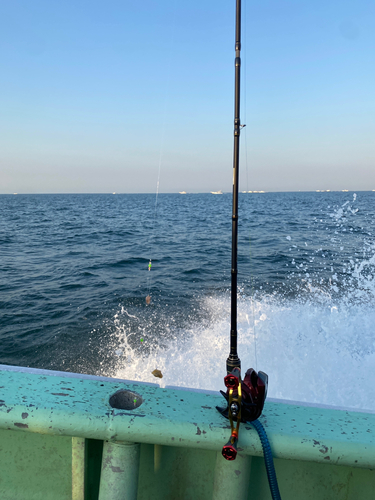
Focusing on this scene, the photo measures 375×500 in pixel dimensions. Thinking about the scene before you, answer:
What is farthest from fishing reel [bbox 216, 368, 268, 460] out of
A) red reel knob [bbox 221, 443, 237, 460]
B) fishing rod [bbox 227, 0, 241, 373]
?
fishing rod [bbox 227, 0, 241, 373]

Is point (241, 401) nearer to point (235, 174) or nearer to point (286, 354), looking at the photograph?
point (235, 174)

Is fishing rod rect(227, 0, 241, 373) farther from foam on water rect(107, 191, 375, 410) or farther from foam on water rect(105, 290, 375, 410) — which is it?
foam on water rect(107, 191, 375, 410)

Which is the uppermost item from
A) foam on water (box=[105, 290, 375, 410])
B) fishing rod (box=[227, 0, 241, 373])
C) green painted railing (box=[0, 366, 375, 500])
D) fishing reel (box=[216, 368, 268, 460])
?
fishing rod (box=[227, 0, 241, 373])

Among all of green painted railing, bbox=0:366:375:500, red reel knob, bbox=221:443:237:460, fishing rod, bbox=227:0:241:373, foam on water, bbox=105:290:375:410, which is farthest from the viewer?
foam on water, bbox=105:290:375:410

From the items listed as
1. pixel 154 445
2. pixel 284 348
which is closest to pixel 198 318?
pixel 284 348

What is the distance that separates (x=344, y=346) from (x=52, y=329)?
5829mm

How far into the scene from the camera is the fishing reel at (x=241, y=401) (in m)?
1.34

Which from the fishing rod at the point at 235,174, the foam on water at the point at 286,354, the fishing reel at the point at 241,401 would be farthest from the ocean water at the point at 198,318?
the fishing reel at the point at 241,401

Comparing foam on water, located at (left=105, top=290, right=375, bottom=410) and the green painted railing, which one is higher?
the green painted railing

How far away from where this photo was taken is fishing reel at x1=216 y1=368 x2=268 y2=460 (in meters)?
1.34

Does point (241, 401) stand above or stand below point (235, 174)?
below

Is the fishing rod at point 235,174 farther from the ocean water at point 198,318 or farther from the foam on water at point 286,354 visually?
the ocean water at point 198,318

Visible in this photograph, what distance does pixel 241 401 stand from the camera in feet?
4.54

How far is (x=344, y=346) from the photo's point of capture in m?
5.65
